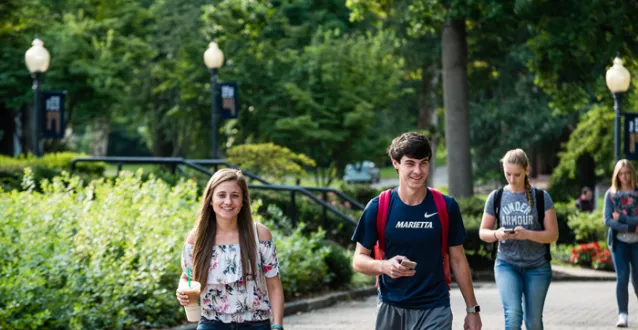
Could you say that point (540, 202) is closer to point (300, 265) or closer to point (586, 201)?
point (300, 265)

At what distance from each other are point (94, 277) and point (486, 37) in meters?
30.5

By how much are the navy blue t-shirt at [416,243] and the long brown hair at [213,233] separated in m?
0.60

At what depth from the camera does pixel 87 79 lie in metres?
38.5

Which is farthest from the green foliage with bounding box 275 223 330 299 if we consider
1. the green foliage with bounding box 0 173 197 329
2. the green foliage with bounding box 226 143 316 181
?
the green foliage with bounding box 226 143 316 181

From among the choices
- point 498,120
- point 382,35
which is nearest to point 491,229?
point 382,35

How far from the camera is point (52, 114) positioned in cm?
2244

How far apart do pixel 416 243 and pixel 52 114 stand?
58.9ft

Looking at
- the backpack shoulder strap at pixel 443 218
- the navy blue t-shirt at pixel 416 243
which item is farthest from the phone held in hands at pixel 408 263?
the backpack shoulder strap at pixel 443 218

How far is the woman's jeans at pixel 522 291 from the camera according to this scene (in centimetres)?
792

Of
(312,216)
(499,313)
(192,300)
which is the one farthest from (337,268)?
(192,300)

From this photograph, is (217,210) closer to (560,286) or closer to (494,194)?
(494,194)

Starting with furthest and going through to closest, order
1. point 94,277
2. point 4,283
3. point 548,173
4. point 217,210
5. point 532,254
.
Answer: point 548,173 → point 94,277 → point 4,283 → point 532,254 → point 217,210

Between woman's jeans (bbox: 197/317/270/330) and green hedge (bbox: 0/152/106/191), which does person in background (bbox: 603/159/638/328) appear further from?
green hedge (bbox: 0/152/106/191)

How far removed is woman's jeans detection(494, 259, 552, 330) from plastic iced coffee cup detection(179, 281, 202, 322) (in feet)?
10.9
